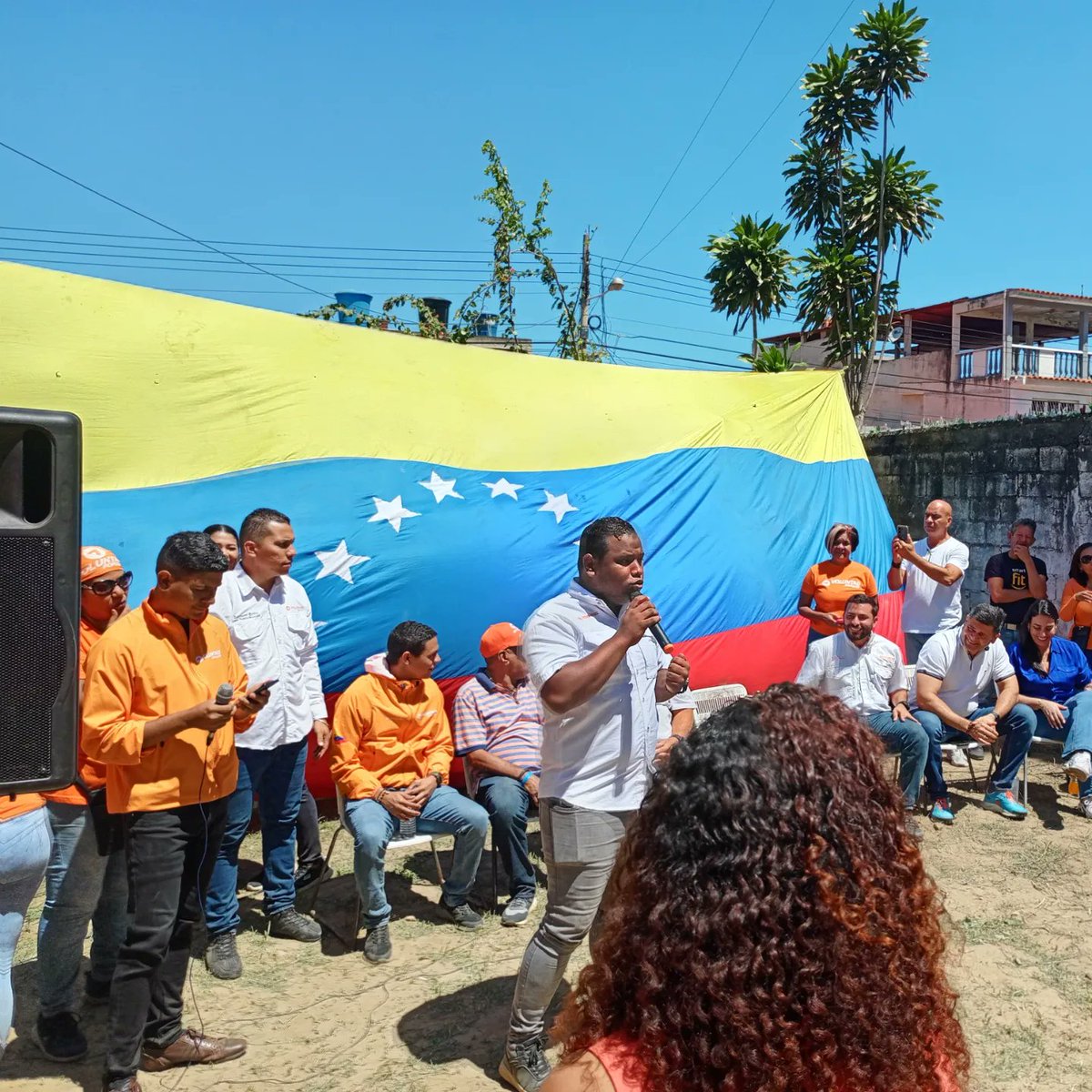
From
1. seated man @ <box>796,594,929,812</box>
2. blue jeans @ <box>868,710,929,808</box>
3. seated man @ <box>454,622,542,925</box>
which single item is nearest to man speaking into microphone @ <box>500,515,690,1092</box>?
seated man @ <box>454,622,542,925</box>

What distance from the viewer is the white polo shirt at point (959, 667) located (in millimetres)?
5957

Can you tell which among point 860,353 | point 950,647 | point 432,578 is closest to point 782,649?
point 950,647

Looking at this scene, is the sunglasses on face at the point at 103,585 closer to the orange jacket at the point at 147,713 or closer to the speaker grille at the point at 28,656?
the orange jacket at the point at 147,713

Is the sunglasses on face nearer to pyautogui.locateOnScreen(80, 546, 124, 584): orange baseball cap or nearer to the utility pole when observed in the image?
pyautogui.locateOnScreen(80, 546, 124, 584): orange baseball cap

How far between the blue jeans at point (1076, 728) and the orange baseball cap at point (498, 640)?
11.3ft

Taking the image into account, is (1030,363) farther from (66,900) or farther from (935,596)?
(66,900)

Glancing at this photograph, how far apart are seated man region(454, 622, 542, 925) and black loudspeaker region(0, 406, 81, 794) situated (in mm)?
2792

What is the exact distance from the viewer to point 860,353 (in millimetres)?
17469

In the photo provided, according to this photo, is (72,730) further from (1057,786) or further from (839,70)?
(839,70)

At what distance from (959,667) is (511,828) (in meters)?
3.04

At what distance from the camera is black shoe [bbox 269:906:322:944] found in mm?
4203

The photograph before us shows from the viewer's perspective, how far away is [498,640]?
16.1ft

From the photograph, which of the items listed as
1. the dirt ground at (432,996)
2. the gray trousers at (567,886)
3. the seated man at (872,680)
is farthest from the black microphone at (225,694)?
the seated man at (872,680)

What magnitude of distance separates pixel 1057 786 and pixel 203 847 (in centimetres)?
537
